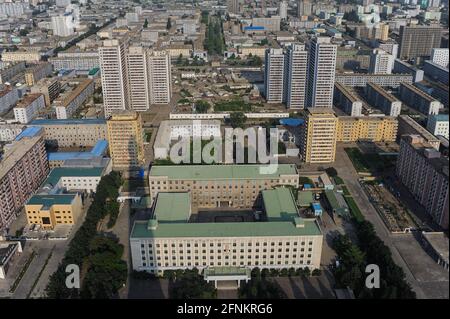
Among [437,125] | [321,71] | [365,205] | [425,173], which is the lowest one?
[365,205]

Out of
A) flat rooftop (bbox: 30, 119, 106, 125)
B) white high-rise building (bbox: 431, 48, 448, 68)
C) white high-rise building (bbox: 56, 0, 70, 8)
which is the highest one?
white high-rise building (bbox: 56, 0, 70, 8)

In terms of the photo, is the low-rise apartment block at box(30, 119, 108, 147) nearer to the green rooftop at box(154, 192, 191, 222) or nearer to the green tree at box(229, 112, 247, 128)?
A: the green tree at box(229, 112, 247, 128)

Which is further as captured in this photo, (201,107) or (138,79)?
(201,107)

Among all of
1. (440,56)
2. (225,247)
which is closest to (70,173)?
(225,247)

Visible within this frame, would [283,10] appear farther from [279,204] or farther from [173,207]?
[173,207]

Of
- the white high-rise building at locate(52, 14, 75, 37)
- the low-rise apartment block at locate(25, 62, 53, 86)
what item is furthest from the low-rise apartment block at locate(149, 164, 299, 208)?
the white high-rise building at locate(52, 14, 75, 37)

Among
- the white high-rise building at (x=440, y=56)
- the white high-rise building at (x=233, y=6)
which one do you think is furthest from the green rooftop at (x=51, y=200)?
the white high-rise building at (x=233, y=6)

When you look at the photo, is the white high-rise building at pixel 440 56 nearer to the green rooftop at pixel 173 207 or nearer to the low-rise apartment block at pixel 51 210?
the green rooftop at pixel 173 207

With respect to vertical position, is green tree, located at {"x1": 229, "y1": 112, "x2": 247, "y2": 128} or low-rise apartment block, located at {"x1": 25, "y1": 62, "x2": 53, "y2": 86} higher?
low-rise apartment block, located at {"x1": 25, "y1": 62, "x2": 53, "y2": 86}
